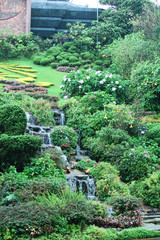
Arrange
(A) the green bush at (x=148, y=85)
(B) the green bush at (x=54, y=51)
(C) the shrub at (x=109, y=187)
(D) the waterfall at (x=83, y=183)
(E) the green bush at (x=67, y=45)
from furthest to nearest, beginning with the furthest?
1. (E) the green bush at (x=67, y=45)
2. (B) the green bush at (x=54, y=51)
3. (A) the green bush at (x=148, y=85)
4. (D) the waterfall at (x=83, y=183)
5. (C) the shrub at (x=109, y=187)

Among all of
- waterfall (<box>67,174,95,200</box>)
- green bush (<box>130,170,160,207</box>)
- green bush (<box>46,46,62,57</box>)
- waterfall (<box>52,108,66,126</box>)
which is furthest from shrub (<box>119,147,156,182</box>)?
green bush (<box>46,46,62,57</box>)

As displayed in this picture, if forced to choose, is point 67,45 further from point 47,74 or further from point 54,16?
point 47,74

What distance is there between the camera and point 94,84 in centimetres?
1642

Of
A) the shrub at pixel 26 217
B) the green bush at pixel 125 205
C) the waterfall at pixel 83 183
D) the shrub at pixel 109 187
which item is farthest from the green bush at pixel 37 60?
the shrub at pixel 26 217

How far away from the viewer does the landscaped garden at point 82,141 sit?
6.65m

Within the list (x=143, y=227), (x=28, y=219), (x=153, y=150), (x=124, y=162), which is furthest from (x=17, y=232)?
(x=153, y=150)

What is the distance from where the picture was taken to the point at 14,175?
8172mm

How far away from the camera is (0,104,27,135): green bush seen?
9547 mm

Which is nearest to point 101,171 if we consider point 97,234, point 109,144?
point 109,144

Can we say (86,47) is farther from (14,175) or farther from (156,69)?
(14,175)

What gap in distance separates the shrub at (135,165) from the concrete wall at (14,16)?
19.3 m

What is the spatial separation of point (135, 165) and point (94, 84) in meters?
7.01

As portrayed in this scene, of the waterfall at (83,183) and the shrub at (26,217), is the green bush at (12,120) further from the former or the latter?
the shrub at (26,217)

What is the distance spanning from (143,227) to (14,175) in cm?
348
